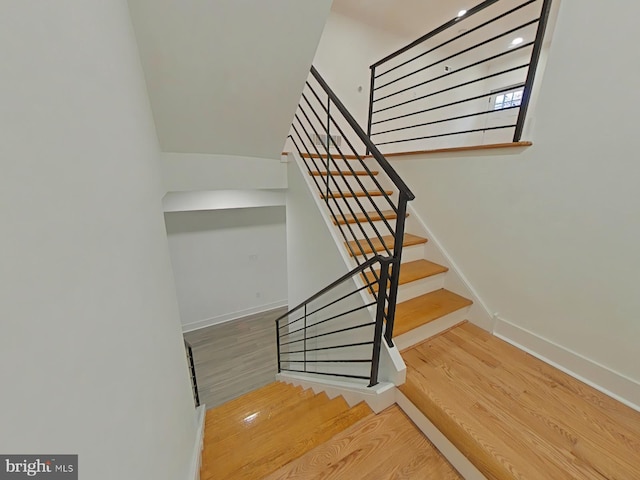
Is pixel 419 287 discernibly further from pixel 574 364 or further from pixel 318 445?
pixel 318 445

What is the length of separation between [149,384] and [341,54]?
13.3ft

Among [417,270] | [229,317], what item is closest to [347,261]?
[417,270]

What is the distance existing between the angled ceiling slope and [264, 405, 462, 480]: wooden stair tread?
2.01 meters

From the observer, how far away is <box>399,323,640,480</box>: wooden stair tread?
1048mm

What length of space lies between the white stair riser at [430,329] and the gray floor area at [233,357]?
8.42 feet

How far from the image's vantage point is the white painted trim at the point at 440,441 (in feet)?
3.57

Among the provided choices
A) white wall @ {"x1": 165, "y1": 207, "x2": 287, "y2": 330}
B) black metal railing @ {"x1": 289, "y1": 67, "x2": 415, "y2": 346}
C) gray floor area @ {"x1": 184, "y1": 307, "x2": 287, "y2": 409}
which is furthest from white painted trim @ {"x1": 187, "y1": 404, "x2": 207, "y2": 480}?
white wall @ {"x1": 165, "y1": 207, "x2": 287, "y2": 330}

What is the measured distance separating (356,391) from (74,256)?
1.57 m

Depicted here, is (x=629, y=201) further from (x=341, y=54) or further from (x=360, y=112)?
(x=341, y=54)

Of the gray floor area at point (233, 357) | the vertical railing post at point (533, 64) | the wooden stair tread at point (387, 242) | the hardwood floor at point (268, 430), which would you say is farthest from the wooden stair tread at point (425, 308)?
the gray floor area at point (233, 357)

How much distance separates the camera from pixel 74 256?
0.50 meters

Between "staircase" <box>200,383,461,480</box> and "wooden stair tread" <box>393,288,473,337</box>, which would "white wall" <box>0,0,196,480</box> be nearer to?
"staircase" <box>200,383,461,480</box>

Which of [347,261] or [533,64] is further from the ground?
[533,64]

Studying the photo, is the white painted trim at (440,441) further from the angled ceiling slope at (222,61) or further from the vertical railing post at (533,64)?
the angled ceiling slope at (222,61)
